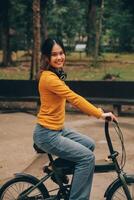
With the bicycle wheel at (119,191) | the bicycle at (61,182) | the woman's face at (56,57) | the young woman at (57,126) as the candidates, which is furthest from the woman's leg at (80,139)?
the woman's face at (56,57)

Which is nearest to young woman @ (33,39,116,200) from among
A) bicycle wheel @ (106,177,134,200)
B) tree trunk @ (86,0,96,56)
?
bicycle wheel @ (106,177,134,200)

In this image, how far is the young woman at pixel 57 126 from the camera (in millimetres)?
4672

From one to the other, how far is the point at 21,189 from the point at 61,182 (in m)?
0.44

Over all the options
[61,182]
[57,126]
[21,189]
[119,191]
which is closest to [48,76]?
[57,126]

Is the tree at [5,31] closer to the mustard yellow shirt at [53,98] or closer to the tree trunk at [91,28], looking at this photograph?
the tree trunk at [91,28]

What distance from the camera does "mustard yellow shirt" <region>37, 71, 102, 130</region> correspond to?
4633 mm

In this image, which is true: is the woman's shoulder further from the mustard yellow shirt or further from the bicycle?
the bicycle

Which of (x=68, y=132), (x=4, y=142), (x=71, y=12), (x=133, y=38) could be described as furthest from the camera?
(x=71, y=12)

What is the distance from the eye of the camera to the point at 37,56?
15.5 meters

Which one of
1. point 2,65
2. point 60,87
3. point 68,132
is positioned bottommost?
point 2,65

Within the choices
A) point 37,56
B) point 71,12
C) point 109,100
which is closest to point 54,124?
point 109,100

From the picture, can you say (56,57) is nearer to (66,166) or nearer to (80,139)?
(80,139)

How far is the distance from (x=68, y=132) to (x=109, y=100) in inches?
306

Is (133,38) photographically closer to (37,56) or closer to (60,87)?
(37,56)
